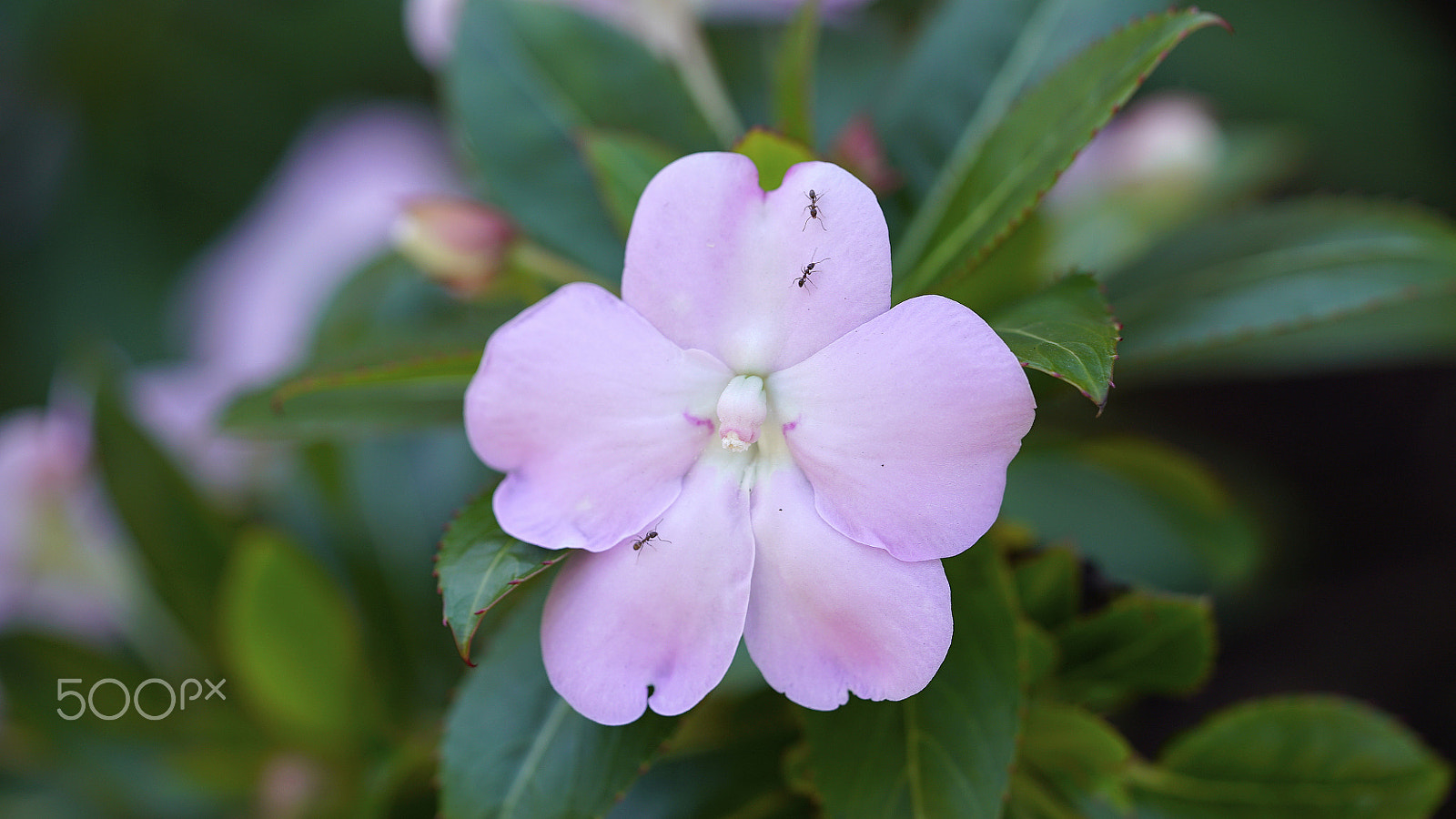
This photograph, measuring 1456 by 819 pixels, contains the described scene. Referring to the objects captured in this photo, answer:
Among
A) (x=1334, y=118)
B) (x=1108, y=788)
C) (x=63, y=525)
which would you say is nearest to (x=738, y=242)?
(x=1108, y=788)

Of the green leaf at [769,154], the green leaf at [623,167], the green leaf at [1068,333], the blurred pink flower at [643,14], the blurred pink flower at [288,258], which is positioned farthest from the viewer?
the blurred pink flower at [288,258]

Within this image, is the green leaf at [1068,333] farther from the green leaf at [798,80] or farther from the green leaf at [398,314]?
the green leaf at [398,314]

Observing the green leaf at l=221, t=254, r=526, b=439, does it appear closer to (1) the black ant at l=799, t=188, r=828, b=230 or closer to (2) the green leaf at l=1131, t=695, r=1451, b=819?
(1) the black ant at l=799, t=188, r=828, b=230

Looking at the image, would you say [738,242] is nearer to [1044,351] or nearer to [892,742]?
[1044,351]

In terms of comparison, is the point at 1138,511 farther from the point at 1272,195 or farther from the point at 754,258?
the point at 1272,195

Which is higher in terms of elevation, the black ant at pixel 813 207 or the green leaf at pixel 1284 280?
the black ant at pixel 813 207

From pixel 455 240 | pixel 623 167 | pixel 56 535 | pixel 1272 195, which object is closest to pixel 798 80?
pixel 623 167

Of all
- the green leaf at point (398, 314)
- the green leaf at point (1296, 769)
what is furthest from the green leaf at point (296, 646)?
the green leaf at point (1296, 769)
